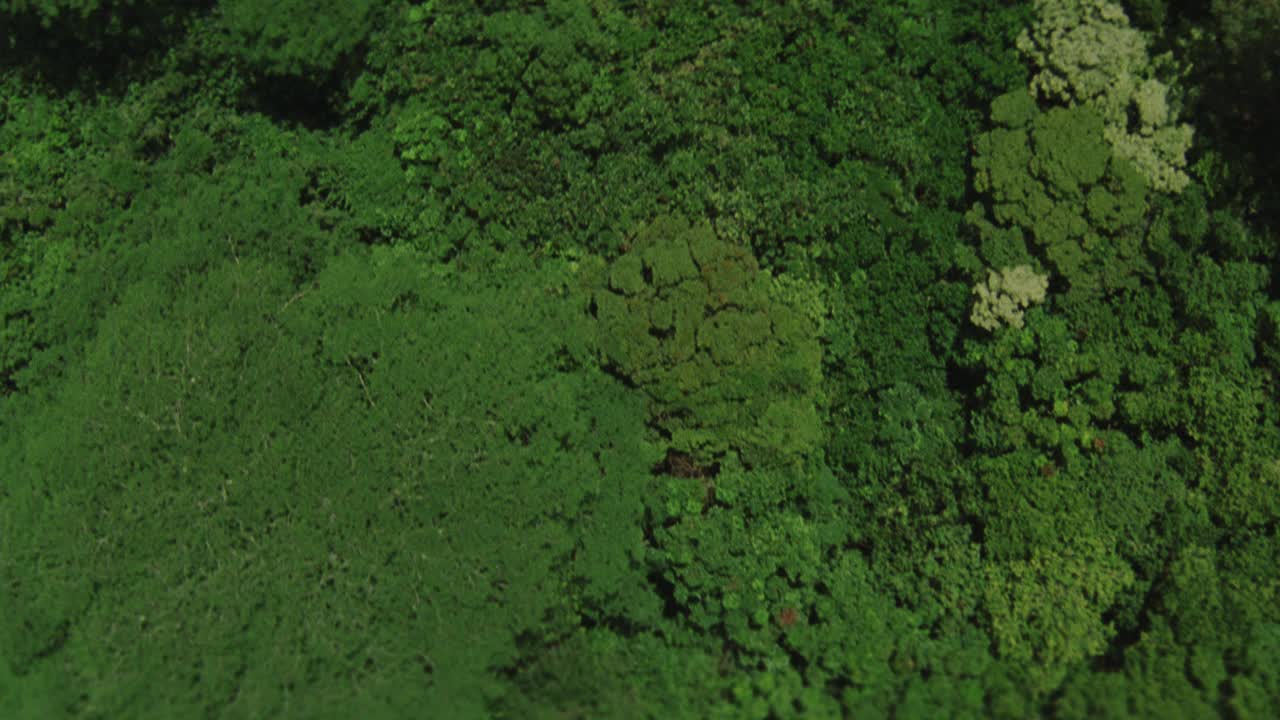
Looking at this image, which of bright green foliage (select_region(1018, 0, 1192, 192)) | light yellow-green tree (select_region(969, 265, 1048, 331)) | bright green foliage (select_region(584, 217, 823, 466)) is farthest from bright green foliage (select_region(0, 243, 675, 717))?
bright green foliage (select_region(1018, 0, 1192, 192))

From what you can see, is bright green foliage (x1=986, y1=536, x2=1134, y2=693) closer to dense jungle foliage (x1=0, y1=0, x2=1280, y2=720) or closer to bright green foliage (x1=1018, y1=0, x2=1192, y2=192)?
dense jungle foliage (x1=0, y1=0, x2=1280, y2=720)

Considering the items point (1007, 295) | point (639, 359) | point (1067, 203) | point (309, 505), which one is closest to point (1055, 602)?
point (1007, 295)

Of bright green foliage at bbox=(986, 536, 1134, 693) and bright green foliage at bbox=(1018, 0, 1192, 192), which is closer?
bright green foliage at bbox=(986, 536, 1134, 693)

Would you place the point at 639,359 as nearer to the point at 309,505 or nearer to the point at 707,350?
the point at 707,350

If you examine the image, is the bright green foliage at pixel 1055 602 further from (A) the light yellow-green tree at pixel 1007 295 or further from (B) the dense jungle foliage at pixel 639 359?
(A) the light yellow-green tree at pixel 1007 295

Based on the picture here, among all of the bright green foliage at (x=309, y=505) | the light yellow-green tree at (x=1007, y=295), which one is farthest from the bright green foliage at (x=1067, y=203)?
the bright green foliage at (x=309, y=505)

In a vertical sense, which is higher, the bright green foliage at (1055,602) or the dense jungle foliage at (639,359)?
the dense jungle foliage at (639,359)
